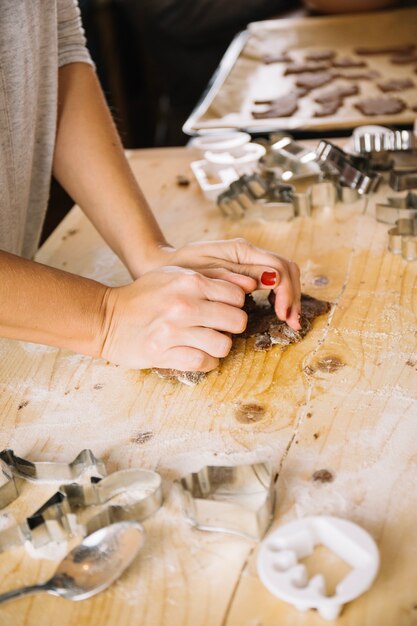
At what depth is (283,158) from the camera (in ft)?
5.93

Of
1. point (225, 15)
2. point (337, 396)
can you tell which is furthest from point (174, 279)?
point (225, 15)

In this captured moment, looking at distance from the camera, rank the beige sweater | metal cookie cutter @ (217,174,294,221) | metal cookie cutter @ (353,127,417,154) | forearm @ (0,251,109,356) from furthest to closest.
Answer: metal cookie cutter @ (353,127,417,154), metal cookie cutter @ (217,174,294,221), the beige sweater, forearm @ (0,251,109,356)

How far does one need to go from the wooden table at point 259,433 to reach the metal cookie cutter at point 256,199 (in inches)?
4.6

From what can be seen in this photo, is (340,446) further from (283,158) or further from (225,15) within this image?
(225,15)

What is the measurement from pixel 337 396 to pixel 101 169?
69cm

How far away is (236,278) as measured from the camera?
1242mm

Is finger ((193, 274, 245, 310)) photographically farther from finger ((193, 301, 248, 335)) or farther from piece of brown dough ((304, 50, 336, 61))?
→ piece of brown dough ((304, 50, 336, 61))

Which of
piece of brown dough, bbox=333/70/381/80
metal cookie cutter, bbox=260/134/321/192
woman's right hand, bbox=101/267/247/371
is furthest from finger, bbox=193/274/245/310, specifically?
piece of brown dough, bbox=333/70/381/80

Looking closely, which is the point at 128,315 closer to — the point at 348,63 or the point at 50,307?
the point at 50,307

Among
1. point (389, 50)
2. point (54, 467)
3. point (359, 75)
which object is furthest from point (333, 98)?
point (54, 467)

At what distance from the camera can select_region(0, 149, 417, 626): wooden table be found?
81cm

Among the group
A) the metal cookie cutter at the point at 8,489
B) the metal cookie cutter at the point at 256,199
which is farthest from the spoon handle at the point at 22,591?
the metal cookie cutter at the point at 256,199

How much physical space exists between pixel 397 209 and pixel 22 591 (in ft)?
3.47

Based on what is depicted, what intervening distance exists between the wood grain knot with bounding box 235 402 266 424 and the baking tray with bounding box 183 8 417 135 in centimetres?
144
